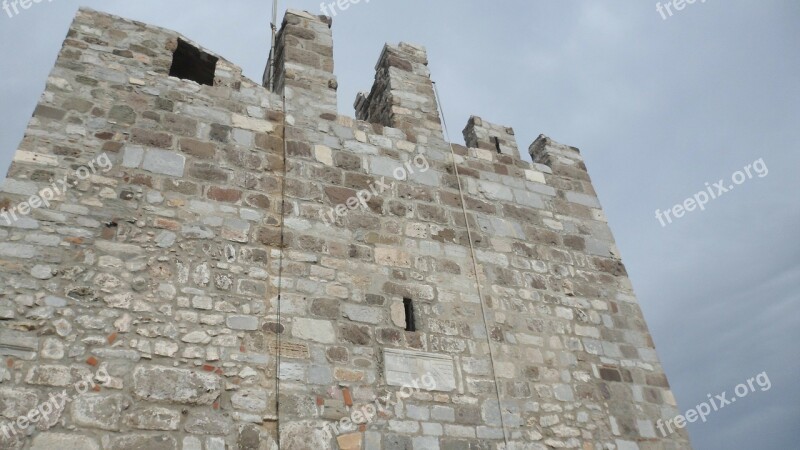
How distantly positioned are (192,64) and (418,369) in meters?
3.40

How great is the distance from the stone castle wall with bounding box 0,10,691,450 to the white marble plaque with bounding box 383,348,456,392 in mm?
12

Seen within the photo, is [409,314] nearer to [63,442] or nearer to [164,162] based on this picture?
[164,162]

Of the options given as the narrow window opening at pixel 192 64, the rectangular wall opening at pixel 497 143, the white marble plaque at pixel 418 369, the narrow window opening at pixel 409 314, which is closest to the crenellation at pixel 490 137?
the rectangular wall opening at pixel 497 143

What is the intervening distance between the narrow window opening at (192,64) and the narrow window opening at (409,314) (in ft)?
8.72

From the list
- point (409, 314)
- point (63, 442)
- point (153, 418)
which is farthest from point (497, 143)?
point (63, 442)

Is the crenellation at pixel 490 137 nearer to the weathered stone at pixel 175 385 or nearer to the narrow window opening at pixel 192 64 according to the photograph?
the narrow window opening at pixel 192 64

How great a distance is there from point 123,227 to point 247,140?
122 cm

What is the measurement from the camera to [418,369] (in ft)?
13.4

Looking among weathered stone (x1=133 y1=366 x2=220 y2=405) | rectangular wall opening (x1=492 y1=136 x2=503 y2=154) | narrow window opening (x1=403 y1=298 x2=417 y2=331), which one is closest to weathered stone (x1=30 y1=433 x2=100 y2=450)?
weathered stone (x1=133 y1=366 x2=220 y2=405)

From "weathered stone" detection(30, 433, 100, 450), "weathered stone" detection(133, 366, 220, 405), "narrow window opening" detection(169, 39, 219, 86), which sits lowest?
"weathered stone" detection(30, 433, 100, 450)

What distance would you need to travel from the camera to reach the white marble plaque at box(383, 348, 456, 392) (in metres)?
3.98

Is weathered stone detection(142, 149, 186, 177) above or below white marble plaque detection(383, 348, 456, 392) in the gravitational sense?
above

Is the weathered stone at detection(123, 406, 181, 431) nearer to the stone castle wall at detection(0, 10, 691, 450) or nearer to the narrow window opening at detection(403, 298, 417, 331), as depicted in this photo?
the stone castle wall at detection(0, 10, 691, 450)

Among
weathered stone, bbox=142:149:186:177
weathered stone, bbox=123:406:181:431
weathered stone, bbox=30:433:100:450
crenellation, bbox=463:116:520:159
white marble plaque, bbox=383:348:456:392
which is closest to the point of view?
weathered stone, bbox=30:433:100:450
